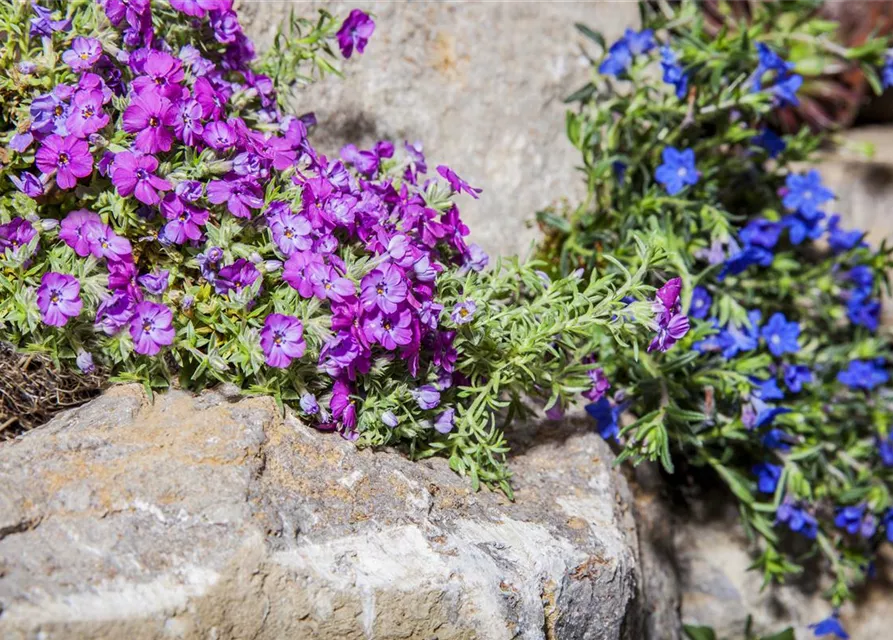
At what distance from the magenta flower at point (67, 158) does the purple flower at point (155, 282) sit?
29 centimetres

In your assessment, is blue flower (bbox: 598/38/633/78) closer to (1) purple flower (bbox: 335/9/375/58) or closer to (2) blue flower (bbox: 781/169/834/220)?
(2) blue flower (bbox: 781/169/834/220)

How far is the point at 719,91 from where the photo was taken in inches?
126

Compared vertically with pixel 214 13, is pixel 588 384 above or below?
below

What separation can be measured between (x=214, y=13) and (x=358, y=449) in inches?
51.3

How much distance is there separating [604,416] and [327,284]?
1131mm

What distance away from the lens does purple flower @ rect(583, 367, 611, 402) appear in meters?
2.65

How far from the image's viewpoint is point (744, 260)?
3.20 meters

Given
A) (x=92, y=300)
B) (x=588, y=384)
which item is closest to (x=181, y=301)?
(x=92, y=300)

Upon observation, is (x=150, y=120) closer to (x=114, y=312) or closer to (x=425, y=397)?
(x=114, y=312)

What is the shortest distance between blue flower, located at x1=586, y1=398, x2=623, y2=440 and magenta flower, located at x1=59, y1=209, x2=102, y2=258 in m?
1.57

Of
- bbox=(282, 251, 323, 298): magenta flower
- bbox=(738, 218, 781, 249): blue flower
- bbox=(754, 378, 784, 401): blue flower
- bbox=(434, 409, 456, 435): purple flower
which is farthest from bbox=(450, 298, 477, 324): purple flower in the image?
bbox=(738, 218, 781, 249): blue flower

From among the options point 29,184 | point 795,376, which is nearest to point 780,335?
point 795,376

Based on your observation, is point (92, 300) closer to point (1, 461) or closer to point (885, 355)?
point (1, 461)

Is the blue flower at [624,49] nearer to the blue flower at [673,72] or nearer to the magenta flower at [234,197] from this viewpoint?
the blue flower at [673,72]
